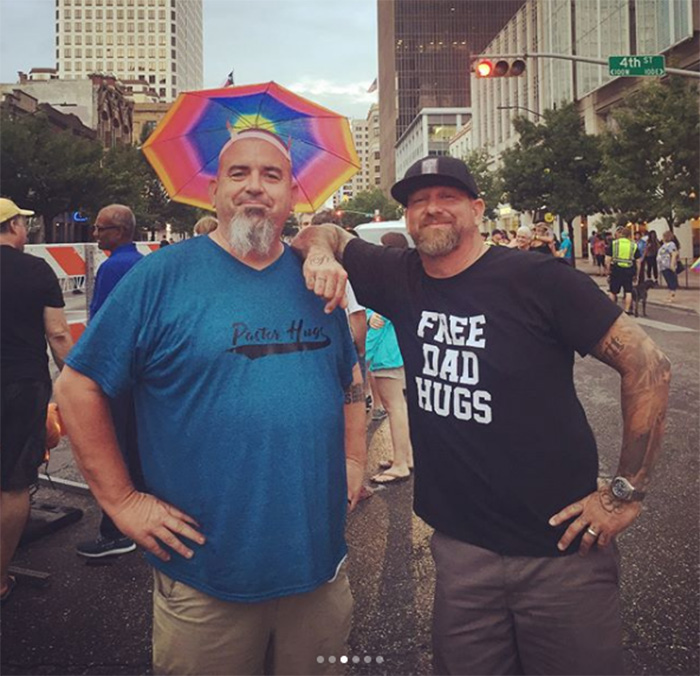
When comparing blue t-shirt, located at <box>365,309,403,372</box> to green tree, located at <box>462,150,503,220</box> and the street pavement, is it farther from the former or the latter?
green tree, located at <box>462,150,503,220</box>

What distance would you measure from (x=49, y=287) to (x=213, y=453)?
2205mm

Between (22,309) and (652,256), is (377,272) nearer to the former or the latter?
(22,309)

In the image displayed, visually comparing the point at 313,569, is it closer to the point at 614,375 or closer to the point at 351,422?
the point at 351,422

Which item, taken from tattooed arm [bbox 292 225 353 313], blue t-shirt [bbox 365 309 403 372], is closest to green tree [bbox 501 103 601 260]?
blue t-shirt [bbox 365 309 403 372]

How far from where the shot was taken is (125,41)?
Answer: 164625mm

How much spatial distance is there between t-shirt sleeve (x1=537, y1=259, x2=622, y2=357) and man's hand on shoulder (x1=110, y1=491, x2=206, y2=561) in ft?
4.44

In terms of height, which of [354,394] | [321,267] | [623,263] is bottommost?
[354,394]

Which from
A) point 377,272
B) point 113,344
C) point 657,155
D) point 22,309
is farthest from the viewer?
point 657,155

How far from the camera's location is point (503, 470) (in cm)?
212

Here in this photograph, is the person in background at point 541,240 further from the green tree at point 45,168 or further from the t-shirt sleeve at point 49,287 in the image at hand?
the green tree at point 45,168

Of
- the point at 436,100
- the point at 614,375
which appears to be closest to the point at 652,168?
the point at 614,375

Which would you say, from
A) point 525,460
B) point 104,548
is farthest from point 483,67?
point 525,460

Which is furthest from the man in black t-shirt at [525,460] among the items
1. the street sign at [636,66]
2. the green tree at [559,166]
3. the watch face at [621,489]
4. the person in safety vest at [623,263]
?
the green tree at [559,166]

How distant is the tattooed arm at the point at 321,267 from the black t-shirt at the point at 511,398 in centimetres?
38
